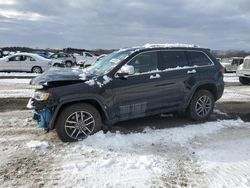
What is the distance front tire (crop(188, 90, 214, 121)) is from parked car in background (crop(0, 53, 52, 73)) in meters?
19.4

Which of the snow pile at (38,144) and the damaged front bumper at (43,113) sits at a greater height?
the damaged front bumper at (43,113)

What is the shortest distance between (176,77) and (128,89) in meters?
1.33

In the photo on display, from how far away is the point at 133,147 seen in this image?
6672mm

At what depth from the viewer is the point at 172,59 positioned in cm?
829

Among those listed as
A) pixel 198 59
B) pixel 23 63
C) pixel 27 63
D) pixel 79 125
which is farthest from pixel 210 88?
pixel 23 63

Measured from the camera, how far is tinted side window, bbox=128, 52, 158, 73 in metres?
7.70

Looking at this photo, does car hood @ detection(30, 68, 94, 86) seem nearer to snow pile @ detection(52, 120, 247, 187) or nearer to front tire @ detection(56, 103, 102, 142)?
front tire @ detection(56, 103, 102, 142)

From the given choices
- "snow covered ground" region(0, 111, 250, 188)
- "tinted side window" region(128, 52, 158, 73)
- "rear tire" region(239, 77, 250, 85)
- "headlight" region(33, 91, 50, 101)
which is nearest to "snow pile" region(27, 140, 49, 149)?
"snow covered ground" region(0, 111, 250, 188)

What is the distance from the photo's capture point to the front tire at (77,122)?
22.5ft

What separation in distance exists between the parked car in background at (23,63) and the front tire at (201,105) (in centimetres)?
1938

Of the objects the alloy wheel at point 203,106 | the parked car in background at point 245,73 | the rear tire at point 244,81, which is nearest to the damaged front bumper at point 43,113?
the alloy wheel at point 203,106

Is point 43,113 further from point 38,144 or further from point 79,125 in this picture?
point 79,125

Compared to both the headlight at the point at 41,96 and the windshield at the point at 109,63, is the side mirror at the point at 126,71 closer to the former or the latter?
the windshield at the point at 109,63

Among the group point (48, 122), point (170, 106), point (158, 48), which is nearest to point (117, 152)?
point (48, 122)
